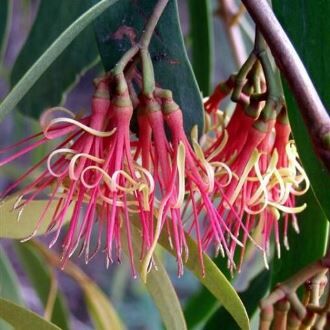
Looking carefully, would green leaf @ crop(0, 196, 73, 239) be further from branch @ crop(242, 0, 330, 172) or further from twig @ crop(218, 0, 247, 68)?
twig @ crop(218, 0, 247, 68)

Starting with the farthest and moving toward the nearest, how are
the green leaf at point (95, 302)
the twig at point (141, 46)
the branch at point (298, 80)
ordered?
the green leaf at point (95, 302)
the twig at point (141, 46)
the branch at point (298, 80)

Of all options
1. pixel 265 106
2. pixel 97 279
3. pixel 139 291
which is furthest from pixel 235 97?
pixel 97 279

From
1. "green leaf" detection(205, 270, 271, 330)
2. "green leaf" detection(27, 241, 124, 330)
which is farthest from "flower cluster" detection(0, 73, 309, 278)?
"green leaf" detection(27, 241, 124, 330)

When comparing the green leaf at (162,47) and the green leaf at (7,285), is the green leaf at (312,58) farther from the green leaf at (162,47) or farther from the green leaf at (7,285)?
the green leaf at (7,285)

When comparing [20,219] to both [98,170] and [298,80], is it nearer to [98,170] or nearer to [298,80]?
[98,170]

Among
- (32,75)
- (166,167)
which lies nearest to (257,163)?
(166,167)

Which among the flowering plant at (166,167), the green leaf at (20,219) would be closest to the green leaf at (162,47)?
the flowering plant at (166,167)
